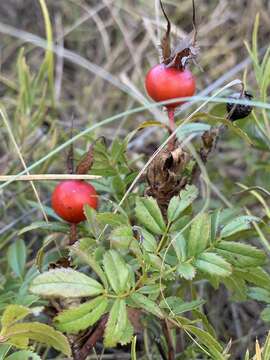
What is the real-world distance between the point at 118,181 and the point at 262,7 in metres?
1.10

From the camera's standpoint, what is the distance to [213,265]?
0.77m

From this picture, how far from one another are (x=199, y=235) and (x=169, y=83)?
20 centimetres

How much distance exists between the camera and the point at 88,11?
73.0 inches

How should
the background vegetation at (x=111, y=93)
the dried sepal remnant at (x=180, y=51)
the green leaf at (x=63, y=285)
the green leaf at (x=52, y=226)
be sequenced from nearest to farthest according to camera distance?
the green leaf at (x=63, y=285)
the dried sepal remnant at (x=180, y=51)
the green leaf at (x=52, y=226)
the background vegetation at (x=111, y=93)

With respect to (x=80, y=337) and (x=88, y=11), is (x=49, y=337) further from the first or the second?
(x=88, y=11)

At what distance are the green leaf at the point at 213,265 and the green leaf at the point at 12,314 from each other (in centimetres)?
22

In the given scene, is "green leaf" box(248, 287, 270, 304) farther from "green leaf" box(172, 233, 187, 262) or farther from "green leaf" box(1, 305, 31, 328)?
"green leaf" box(1, 305, 31, 328)

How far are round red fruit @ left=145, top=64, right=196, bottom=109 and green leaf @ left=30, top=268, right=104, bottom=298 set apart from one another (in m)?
0.26

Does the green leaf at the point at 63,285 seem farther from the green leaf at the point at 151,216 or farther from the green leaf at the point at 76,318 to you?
the green leaf at the point at 151,216

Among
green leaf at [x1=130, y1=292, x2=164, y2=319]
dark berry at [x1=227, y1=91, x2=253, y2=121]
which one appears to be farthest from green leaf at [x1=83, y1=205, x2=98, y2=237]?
dark berry at [x1=227, y1=91, x2=253, y2=121]

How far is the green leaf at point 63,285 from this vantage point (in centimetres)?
67

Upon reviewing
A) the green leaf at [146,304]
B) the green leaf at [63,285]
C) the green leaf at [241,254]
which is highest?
the green leaf at [241,254]

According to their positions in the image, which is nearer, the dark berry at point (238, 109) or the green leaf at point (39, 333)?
the green leaf at point (39, 333)

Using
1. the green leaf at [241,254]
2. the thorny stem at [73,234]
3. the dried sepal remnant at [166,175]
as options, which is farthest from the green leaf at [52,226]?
the green leaf at [241,254]
